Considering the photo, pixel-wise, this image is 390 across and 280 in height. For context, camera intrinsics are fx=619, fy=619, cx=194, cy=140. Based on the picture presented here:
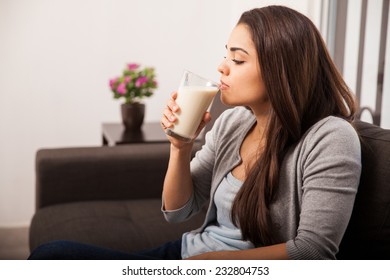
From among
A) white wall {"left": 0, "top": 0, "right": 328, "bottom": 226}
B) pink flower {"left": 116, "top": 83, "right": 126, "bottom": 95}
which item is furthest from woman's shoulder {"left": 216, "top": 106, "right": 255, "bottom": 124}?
white wall {"left": 0, "top": 0, "right": 328, "bottom": 226}

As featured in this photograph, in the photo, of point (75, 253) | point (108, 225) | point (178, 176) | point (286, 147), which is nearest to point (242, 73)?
point (286, 147)

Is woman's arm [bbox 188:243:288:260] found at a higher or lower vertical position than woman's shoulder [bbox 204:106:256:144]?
lower

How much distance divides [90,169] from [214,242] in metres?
0.96

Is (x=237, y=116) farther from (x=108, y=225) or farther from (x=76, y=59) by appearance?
(x=76, y=59)

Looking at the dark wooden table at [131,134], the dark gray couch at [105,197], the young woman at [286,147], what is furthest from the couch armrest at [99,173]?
the young woman at [286,147]

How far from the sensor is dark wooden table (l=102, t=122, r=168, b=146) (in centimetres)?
249

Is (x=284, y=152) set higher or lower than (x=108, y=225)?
higher

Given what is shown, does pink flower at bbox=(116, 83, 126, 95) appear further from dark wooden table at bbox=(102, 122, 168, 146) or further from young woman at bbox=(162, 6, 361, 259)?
young woman at bbox=(162, 6, 361, 259)

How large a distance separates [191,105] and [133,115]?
1.50 m

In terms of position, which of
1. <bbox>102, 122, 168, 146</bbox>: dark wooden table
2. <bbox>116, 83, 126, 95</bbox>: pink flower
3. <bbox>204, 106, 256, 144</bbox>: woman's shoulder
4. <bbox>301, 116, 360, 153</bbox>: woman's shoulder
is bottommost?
<bbox>102, 122, 168, 146</bbox>: dark wooden table

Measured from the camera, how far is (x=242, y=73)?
1167 mm

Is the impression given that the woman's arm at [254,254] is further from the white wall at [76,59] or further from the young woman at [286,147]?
the white wall at [76,59]

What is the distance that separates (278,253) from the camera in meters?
1.11

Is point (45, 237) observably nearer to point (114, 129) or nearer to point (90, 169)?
point (90, 169)
